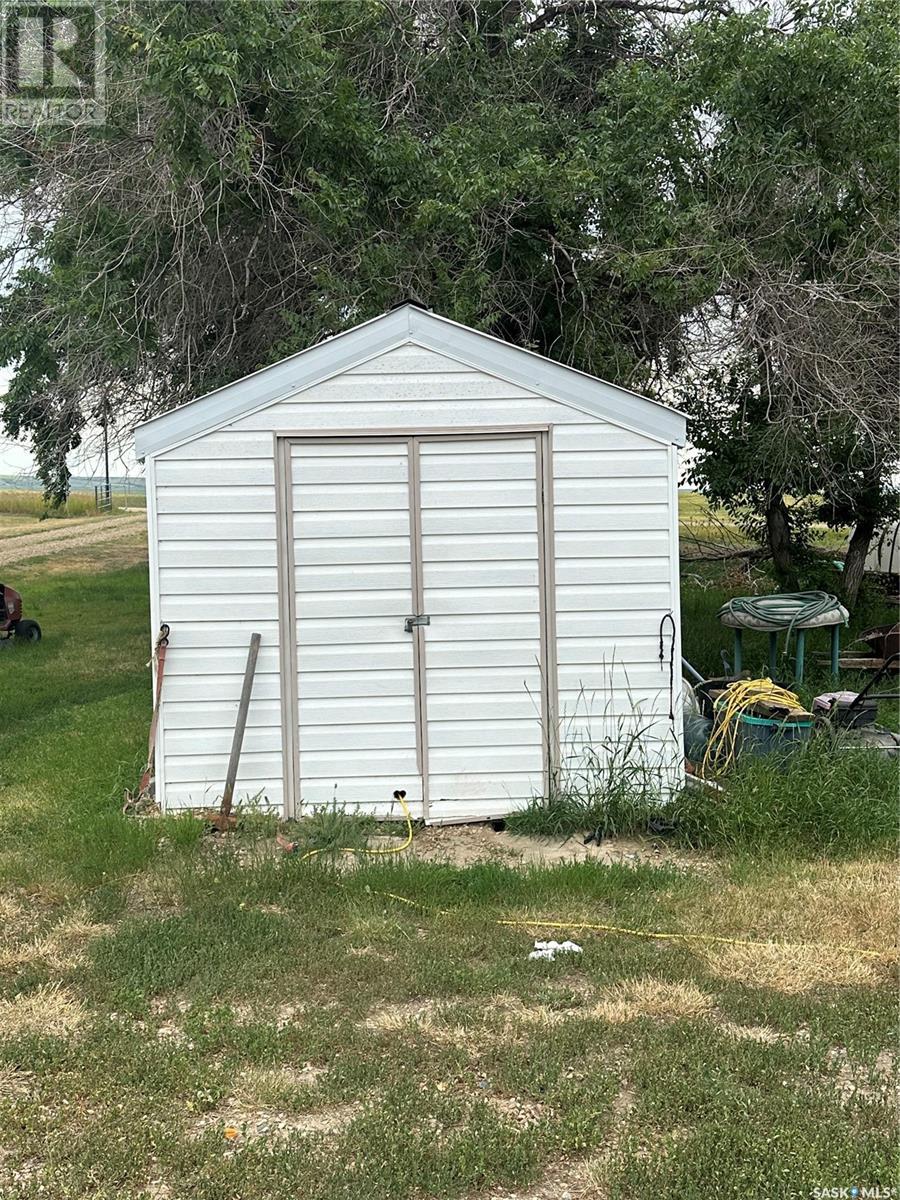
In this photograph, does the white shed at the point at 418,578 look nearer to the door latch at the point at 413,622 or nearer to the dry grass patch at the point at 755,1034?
the door latch at the point at 413,622

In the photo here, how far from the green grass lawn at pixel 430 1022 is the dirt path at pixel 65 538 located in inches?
844

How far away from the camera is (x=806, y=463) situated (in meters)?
10.2

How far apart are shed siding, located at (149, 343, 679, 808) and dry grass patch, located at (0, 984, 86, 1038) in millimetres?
2360

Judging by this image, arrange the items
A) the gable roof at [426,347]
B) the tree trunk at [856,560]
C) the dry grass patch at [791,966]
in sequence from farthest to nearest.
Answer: the tree trunk at [856,560], the gable roof at [426,347], the dry grass patch at [791,966]

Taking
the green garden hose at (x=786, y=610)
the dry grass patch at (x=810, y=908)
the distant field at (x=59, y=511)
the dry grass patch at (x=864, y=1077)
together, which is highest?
the distant field at (x=59, y=511)

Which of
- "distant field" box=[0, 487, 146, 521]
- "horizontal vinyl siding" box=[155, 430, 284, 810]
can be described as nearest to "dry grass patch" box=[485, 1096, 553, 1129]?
"horizontal vinyl siding" box=[155, 430, 284, 810]

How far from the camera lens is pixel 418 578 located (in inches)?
264

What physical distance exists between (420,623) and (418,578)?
0.26 m

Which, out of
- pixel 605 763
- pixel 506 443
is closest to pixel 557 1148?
pixel 605 763

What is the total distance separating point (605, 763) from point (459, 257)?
16.8 feet

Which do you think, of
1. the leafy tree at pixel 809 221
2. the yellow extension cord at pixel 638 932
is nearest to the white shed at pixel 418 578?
the yellow extension cord at pixel 638 932

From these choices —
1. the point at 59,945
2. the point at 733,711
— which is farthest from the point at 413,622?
the point at 59,945

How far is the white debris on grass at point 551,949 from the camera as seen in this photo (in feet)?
15.4

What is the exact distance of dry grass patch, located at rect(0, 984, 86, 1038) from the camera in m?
4.10
